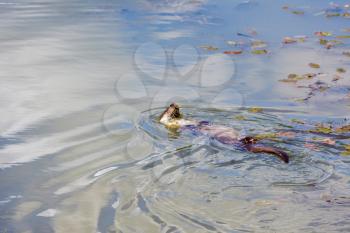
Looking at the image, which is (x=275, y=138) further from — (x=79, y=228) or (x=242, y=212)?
(x=79, y=228)

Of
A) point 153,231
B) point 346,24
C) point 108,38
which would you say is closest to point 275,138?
point 153,231

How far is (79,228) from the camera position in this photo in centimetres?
434

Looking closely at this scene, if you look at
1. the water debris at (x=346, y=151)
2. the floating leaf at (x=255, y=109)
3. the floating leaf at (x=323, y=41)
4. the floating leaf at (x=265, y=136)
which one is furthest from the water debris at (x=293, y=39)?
the water debris at (x=346, y=151)

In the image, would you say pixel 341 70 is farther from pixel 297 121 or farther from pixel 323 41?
pixel 297 121

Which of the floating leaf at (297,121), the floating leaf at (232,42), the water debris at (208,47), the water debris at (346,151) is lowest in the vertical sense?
the water debris at (346,151)

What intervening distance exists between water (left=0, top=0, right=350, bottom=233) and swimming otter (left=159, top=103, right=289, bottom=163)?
9cm

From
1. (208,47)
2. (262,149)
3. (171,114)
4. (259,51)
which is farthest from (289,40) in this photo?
(262,149)

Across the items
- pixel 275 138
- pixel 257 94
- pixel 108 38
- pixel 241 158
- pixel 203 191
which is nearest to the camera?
pixel 203 191

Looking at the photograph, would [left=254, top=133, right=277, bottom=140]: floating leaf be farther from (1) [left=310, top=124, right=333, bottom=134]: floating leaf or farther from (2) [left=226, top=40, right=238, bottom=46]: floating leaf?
(2) [left=226, top=40, right=238, bottom=46]: floating leaf

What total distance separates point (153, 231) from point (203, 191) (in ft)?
2.43

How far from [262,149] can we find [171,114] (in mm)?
1359

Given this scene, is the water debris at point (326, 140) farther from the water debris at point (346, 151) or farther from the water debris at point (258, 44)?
the water debris at point (258, 44)

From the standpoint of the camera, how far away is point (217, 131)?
6086 mm

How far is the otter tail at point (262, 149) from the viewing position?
17.6 feet
